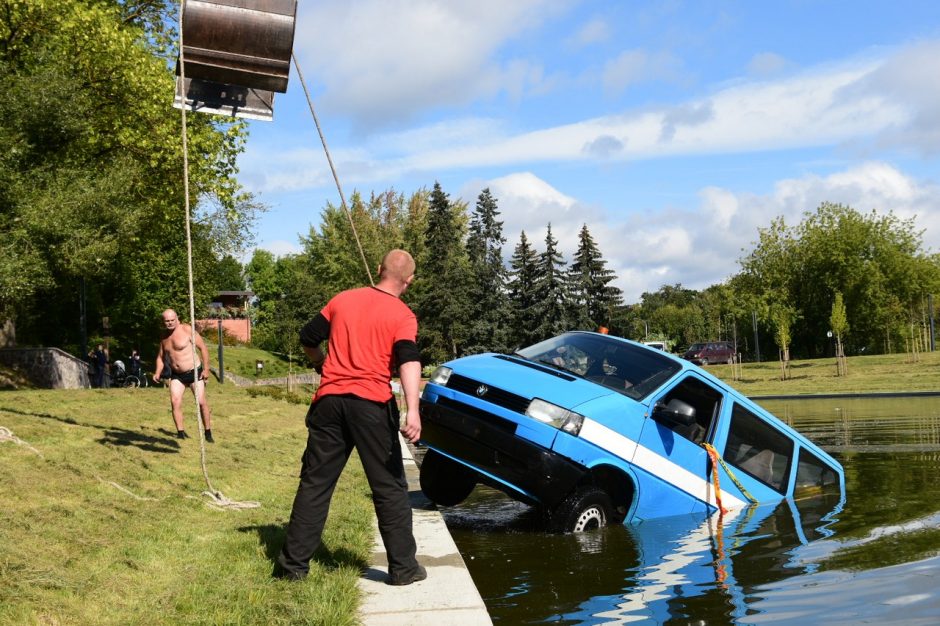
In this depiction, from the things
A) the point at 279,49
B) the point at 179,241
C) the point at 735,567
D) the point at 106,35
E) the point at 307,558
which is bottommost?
the point at 735,567

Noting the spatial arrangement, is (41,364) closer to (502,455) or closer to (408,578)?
(502,455)

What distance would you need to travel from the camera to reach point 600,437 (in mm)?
7598

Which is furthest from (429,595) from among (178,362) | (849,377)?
(849,377)

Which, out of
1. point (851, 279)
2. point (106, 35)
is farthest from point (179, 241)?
point (851, 279)

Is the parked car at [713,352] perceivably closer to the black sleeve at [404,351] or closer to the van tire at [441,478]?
the van tire at [441,478]

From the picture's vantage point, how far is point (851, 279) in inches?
2768

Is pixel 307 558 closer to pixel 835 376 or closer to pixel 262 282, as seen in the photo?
pixel 835 376

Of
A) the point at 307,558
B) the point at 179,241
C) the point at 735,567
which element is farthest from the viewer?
the point at 179,241

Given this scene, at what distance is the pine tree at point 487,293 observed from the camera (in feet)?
252

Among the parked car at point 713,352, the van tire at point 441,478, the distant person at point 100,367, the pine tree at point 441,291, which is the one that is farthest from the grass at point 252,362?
the van tire at point 441,478

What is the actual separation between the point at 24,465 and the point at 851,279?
6969cm

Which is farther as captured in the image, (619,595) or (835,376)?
(835,376)

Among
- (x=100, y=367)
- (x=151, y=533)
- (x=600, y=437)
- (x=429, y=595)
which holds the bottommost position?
(x=429, y=595)

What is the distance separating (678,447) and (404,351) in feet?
11.8
